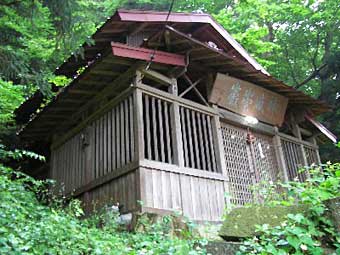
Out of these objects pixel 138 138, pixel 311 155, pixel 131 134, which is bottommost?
pixel 138 138

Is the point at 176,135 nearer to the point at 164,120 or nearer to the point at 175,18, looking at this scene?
the point at 164,120

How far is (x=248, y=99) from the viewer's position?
1058 cm

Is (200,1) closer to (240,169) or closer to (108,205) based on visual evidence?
(240,169)

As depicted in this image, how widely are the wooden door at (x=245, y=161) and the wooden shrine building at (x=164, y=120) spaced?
0.03 metres

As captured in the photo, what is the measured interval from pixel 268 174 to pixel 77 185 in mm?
5281

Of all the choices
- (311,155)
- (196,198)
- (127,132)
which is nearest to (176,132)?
(127,132)

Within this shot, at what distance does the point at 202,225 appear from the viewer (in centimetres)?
779

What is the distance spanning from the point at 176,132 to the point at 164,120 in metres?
0.97

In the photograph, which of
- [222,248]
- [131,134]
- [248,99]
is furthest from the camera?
[248,99]

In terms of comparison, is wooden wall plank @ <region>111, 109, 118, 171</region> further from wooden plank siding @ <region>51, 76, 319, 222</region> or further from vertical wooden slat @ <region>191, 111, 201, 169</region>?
vertical wooden slat @ <region>191, 111, 201, 169</region>

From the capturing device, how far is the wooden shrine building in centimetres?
771

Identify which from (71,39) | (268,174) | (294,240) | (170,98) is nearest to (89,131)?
(170,98)

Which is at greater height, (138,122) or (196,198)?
(138,122)

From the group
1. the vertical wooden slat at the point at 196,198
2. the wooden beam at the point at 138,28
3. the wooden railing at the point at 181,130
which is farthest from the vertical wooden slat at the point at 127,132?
the wooden beam at the point at 138,28
